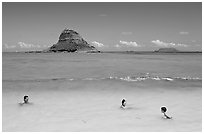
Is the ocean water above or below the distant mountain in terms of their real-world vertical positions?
below

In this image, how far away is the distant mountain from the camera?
146m

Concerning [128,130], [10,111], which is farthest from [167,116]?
[10,111]

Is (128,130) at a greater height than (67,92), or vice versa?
(67,92)

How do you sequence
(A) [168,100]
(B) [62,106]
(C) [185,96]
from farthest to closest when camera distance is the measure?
(C) [185,96]
(A) [168,100]
(B) [62,106]

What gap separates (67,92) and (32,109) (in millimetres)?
2893

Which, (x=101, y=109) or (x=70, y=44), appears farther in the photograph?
(x=70, y=44)

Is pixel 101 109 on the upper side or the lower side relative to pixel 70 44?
lower

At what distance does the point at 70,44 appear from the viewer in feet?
500

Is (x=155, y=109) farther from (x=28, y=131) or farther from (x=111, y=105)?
(x=28, y=131)

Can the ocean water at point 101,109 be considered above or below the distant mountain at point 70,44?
below

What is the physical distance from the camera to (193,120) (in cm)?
701

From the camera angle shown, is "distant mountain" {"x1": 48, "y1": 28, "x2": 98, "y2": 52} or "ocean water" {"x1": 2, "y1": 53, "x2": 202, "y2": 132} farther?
"distant mountain" {"x1": 48, "y1": 28, "x2": 98, "y2": 52}

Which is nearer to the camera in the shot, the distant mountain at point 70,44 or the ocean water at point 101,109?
the ocean water at point 101,109

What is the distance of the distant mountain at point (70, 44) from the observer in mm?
145750
